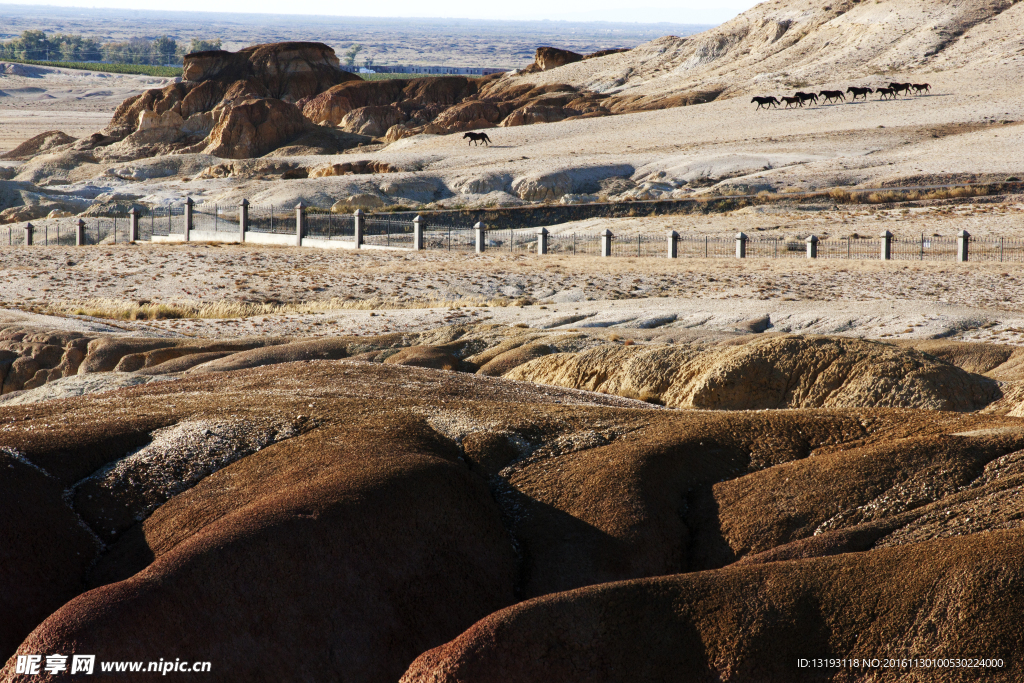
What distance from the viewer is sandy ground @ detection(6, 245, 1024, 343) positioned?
17.9 meters

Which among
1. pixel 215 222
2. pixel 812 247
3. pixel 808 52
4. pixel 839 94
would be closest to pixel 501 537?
pixel 812 247

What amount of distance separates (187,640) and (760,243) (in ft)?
89.7

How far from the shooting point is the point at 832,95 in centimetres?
5919

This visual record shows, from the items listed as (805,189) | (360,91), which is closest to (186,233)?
(805,189)

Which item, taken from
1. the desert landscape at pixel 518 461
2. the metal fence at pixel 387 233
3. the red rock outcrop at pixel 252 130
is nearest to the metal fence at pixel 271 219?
the metal fence at pixel 387 233

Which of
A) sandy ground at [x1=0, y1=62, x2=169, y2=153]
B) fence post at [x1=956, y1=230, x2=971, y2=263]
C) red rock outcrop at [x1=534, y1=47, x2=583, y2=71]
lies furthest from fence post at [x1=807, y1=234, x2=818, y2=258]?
sandy ground at [x1=0, y1=62, x2=169, y2=153]

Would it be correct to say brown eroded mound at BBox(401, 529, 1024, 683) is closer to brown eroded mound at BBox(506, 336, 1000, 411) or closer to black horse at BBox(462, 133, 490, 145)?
brown eroded mound at BBox(506, 336, 1000, 411)

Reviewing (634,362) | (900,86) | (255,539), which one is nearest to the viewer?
(255,539)

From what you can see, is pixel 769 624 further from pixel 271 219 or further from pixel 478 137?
pixel 478 137

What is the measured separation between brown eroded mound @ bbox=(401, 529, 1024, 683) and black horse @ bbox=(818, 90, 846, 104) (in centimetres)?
5953

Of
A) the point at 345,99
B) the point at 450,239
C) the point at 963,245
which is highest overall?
the point at 345,99

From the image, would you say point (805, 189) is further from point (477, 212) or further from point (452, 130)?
point (452, 130)

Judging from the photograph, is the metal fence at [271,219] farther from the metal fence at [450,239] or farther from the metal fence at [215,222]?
the metal fence at [450,239]

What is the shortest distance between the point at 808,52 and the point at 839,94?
14007 mm
